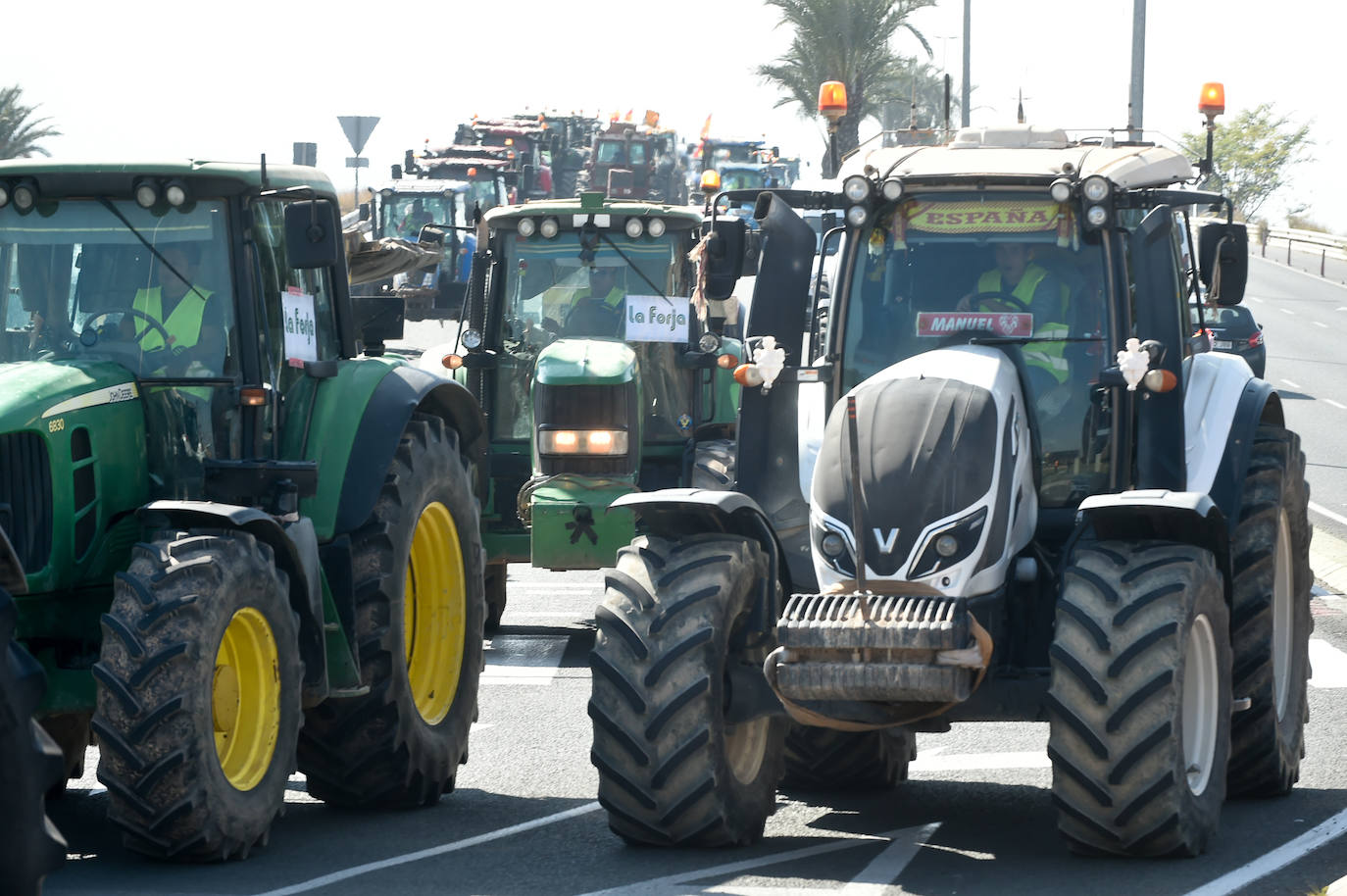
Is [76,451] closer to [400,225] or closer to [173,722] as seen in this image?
[173,722]

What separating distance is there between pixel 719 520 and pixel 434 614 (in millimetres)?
2269

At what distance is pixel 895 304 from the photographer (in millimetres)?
8734

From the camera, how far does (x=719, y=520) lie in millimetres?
8141

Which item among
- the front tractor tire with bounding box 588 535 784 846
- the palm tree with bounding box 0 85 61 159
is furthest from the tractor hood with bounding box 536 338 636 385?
the palm tree with bounding box 0 85 61 159

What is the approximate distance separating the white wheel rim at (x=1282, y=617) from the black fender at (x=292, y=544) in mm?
4185

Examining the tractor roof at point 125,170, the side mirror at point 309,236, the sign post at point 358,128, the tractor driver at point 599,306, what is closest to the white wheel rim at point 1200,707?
the side mirror at point 309,236

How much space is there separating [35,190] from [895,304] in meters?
3.45

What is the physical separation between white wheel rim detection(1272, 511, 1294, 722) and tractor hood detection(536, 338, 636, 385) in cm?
503

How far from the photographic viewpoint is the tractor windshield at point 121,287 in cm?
844

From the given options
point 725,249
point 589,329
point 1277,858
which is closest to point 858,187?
point 725,249

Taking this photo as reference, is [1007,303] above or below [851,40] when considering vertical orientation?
below

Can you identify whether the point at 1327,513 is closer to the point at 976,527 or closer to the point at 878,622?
the point at 976,527

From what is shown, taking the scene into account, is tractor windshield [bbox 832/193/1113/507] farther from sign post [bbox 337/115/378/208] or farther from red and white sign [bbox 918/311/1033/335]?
sign post [bbox 337/115/378/208]

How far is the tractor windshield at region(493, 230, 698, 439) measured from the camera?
47.4 feet
